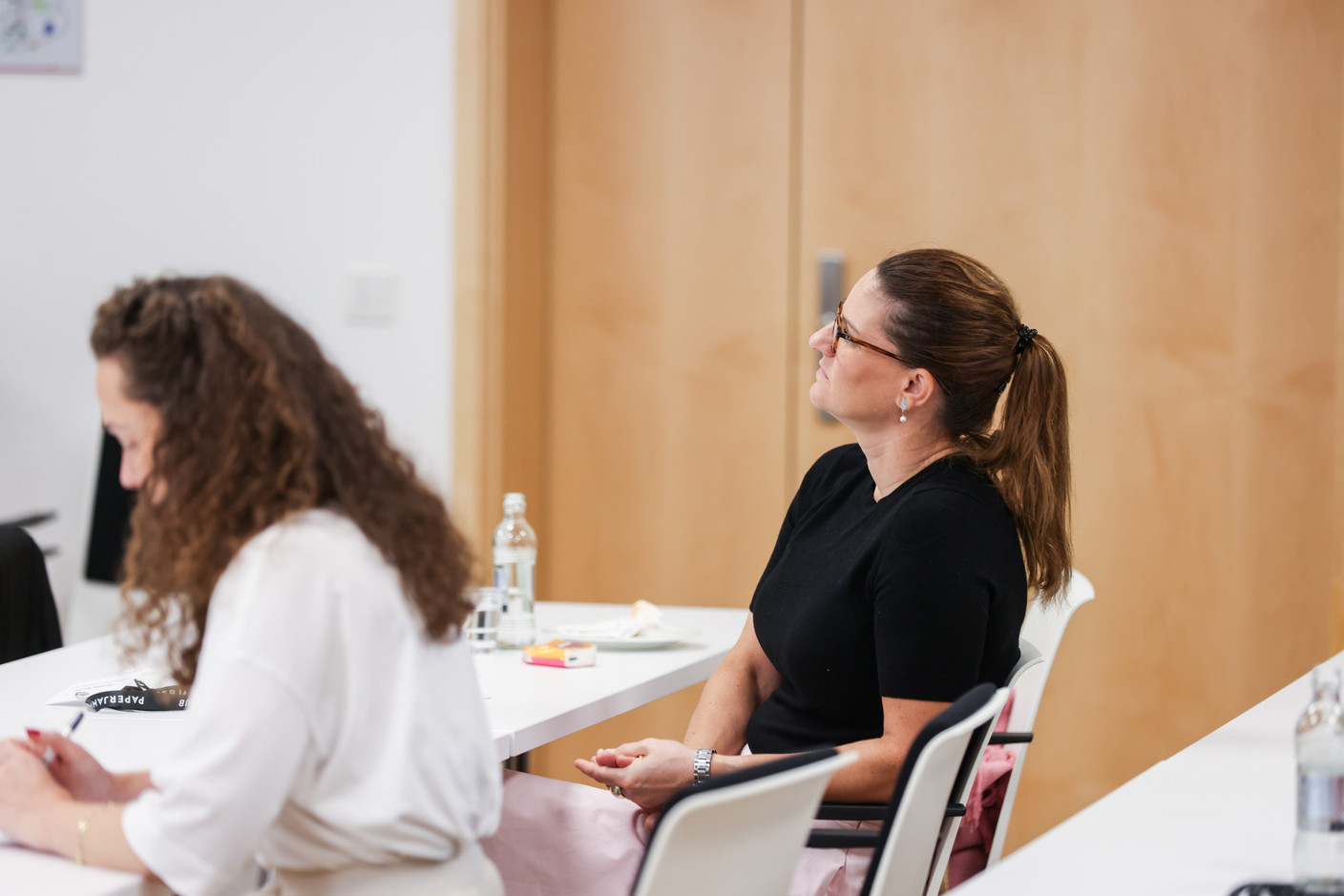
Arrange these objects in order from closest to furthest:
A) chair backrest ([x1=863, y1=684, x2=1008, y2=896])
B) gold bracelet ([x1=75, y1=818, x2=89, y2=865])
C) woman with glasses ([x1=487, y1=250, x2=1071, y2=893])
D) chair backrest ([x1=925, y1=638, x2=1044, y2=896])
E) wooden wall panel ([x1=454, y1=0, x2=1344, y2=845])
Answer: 1. gold bracelet ([x1=75, y1=818, x2=89, y2=865])
2. chair backrest ([x1=863, y1=684, x2=1008, y2=896])
3. chair backrest ([x1=925, y1=638, x2=1044, y2=896])
4. woman with glasses ([x1=487, y1=250, x2=1071, y2=893])
5. wooden wall panel ([x1=454, y1=0, x2=1344, y2=845])

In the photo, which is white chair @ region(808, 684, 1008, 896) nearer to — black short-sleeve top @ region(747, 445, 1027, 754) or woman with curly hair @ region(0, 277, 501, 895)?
black short-sleeve top @ region(747, 445, 1027, 754)

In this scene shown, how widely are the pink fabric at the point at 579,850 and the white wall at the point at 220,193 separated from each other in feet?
5.46

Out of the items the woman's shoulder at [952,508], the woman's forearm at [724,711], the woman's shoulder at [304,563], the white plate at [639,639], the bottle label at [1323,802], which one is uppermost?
the woman's shoulder at [304,563]

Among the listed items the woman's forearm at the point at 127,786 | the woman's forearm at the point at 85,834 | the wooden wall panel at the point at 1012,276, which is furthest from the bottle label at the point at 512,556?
the wooden wall panel at the point at 1012,276

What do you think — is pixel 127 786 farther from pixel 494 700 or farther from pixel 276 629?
pixel 494 700

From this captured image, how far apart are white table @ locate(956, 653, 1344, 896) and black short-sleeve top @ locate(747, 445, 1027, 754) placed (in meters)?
0.25

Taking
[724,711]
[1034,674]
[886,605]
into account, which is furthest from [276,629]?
[1034,674]

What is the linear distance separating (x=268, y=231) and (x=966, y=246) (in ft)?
5.47

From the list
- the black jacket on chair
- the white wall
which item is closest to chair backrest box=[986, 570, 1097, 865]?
the black jacket on chair

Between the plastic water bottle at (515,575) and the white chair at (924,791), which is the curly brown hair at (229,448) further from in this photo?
the plastic water bottle at (515,575)

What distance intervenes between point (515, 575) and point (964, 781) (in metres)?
0.87

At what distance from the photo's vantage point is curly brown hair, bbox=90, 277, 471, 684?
1109mm

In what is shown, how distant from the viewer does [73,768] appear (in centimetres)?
123

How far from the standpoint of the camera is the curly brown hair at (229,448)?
1109 mm
